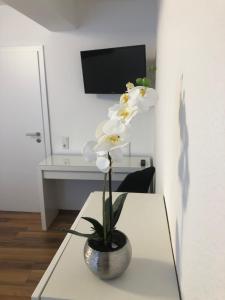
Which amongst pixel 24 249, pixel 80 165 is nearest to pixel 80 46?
pixel 80 165

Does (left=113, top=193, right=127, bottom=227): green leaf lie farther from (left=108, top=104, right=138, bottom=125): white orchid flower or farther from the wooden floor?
the wooden floor

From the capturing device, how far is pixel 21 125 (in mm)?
3180

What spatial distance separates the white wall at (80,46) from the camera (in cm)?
280

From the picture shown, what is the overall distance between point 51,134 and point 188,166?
2618mm

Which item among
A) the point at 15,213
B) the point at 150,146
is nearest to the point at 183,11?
the point at 150,146

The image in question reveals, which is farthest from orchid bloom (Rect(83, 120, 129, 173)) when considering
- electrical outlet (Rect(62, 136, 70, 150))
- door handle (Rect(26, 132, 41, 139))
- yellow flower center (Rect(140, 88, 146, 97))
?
door handle (Rect(26, 132, 41, 139))

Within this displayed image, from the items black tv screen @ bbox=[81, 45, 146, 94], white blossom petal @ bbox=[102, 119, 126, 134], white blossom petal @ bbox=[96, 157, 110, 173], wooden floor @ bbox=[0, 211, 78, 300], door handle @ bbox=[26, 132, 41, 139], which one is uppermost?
black tv screen @ bbox=[81, 45, 146, 94]

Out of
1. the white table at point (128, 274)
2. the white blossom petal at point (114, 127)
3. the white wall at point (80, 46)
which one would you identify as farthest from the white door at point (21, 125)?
the white blossom petal at point (114, 127)

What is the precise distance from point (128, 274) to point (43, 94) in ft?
8.37

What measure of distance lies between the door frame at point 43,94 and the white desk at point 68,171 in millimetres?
238

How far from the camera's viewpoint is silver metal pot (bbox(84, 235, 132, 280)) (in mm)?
908

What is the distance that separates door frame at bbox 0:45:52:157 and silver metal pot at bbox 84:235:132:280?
7.91 feet

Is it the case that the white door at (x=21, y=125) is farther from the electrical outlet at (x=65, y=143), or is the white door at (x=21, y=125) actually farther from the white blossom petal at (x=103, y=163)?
the white blossom petal at (x=103, y=163)

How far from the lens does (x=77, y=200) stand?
11.2 ft
